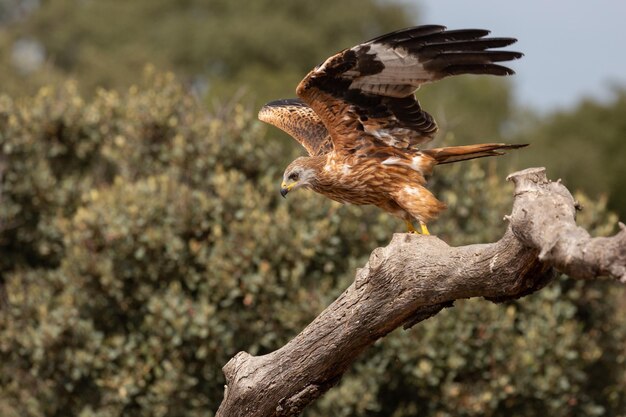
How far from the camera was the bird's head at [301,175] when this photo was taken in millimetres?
6750

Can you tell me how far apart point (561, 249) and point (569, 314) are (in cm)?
568

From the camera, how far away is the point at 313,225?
9.39m

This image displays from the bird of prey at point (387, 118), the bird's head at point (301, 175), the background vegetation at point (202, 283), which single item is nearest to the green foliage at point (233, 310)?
the background vegetation at point (202, 283)

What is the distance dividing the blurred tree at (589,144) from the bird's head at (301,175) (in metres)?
20.9

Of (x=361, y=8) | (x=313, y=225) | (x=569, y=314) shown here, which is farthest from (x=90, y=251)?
(x=361, y=8)

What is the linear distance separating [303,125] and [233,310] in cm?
213

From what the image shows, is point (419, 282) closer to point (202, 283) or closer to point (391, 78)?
point (391, 78)

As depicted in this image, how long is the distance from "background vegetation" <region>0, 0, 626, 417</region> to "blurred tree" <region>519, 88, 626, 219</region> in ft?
58.1

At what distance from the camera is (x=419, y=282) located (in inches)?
200

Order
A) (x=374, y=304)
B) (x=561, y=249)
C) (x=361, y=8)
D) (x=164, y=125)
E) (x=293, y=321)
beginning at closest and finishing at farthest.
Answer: (x=561, y=249), (x=374, y=304), (x=293, y=321), (x=164, y=125), (x=361, y=8)

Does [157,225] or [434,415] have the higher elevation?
[157,225]

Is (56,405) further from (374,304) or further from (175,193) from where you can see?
(374,304)

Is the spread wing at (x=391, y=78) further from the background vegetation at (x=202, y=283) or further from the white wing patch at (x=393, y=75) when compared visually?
the background vegetation at (x=202, y=283)

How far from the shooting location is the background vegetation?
358 inches
